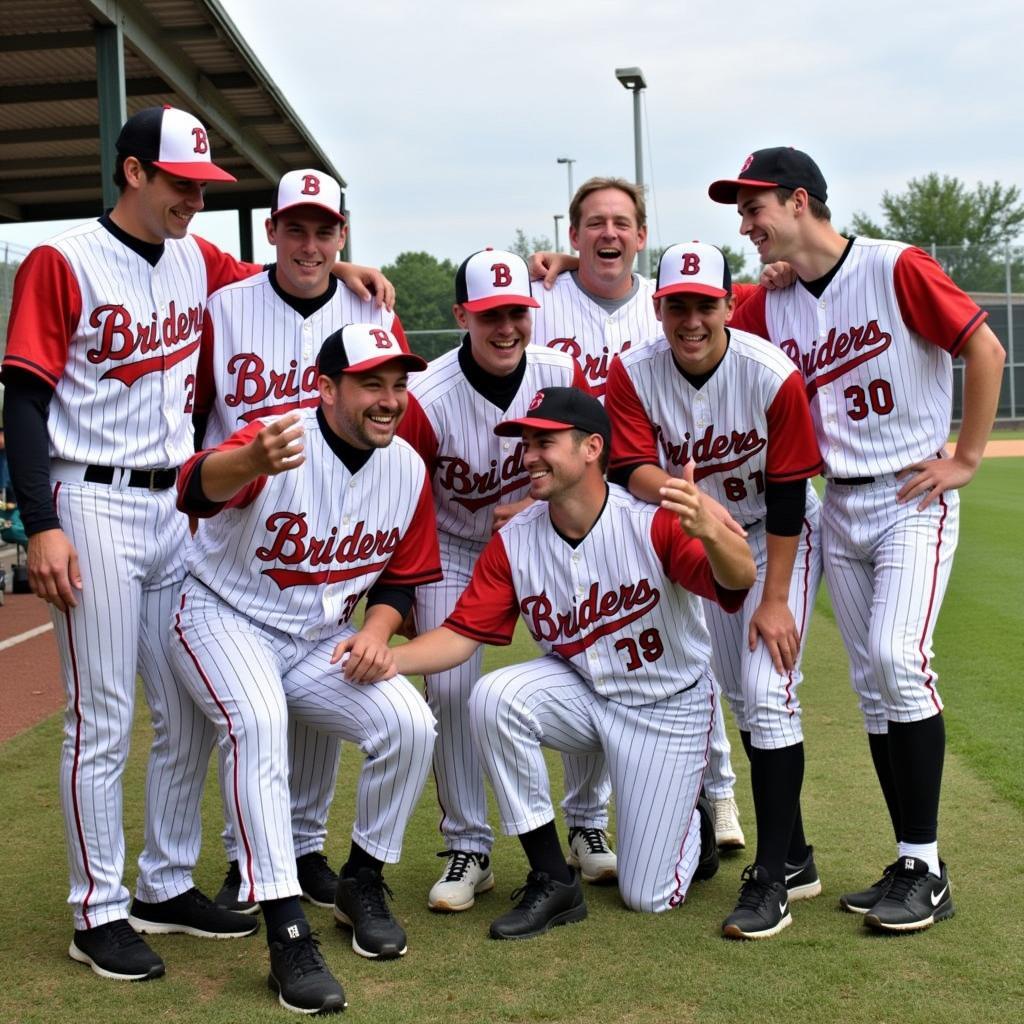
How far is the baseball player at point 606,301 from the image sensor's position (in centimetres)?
413

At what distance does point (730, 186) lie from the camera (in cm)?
359

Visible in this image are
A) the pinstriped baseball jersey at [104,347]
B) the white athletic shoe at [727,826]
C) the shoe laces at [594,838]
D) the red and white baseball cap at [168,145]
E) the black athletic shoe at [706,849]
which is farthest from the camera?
the white athletic shoe at [727,826]

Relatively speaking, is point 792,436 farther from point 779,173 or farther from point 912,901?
point 912,901

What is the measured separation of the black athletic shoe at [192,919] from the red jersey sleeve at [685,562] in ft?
4.78

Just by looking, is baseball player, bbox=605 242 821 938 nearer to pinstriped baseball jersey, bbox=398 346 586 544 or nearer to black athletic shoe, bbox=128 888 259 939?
pinstriped baseball jersey, bbox=398 346 586 544

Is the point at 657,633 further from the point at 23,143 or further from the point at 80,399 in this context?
the point at 23,143

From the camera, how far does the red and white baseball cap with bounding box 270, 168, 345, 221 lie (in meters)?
3.66

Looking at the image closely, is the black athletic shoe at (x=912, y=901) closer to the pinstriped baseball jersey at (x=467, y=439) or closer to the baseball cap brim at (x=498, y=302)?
the pinstriped baseball jersey at (x=467, y=439)

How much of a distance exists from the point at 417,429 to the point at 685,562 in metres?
0.89

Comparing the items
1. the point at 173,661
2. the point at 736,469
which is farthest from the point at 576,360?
the point at 173,661

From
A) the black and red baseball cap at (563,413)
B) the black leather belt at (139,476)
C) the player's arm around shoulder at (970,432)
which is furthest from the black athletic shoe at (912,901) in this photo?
the black leather belt at (139,476)

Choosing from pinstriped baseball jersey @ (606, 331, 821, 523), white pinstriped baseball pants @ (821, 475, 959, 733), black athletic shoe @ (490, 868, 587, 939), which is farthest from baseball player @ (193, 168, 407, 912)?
white pinstriped baseball pants @ (821, 475, 959, 733)

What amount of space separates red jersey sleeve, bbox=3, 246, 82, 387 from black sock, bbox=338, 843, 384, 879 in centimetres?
142

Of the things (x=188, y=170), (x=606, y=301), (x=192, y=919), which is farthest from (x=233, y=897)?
(x=606, y=301)
